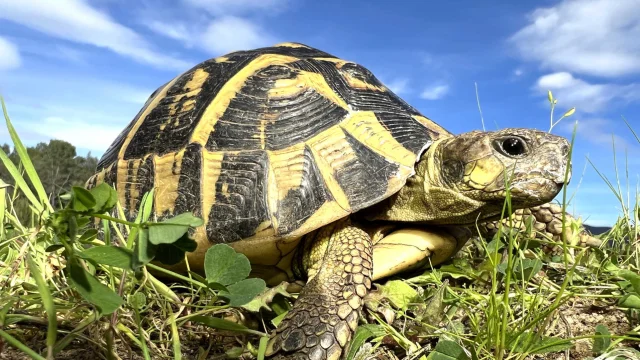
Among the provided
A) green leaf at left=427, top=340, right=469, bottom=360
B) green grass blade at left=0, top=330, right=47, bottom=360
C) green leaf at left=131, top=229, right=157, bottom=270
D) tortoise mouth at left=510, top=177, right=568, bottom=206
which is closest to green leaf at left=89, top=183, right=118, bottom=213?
green leaf at left=131, top=229, right=157, bottom=270

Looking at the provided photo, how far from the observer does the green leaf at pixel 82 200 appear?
941 millimetres

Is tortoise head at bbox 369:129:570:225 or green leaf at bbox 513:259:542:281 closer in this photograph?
green leaf at bbox 513:259:542:281

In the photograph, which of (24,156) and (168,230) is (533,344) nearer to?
(168,230)

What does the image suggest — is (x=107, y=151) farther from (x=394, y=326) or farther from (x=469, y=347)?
(x=469, y=347)

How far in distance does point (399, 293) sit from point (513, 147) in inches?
36.1

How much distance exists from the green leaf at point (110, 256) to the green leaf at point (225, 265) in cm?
32

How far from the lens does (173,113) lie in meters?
2.76

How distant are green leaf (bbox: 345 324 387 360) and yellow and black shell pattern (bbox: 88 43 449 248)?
562mm

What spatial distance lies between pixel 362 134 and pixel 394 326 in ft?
3.51

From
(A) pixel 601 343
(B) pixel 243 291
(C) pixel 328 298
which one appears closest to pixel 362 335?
(C) pixel 328 298

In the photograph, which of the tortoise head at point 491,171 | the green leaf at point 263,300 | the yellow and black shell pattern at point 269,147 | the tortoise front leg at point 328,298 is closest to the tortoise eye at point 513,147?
the tortoise head at point 491,171

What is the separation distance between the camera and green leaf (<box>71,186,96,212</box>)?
3.09 ft

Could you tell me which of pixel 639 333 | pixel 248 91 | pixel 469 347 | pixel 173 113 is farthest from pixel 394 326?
pixel 173 113

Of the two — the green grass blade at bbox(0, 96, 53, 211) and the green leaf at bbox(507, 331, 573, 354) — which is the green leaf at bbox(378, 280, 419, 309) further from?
the green grass blade at bbox(0, 96, 53, 211)
